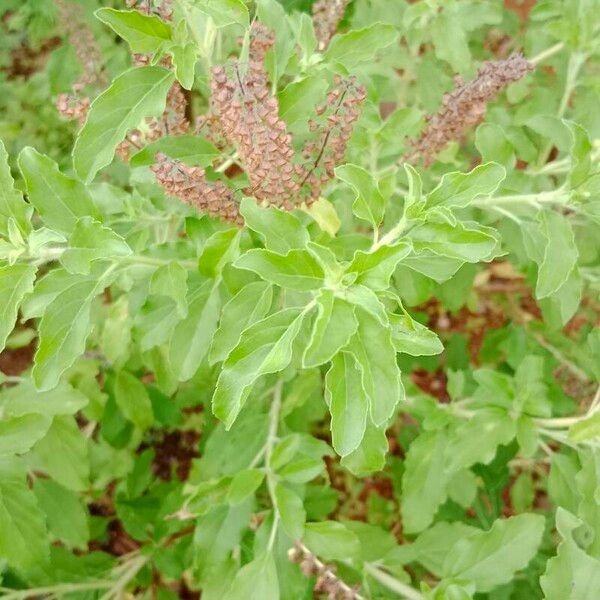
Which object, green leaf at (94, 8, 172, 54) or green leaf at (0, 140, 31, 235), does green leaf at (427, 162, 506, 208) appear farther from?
green leaf at (0, 140, 31, 235)

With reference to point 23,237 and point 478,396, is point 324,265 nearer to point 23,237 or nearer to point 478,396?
point 23,237

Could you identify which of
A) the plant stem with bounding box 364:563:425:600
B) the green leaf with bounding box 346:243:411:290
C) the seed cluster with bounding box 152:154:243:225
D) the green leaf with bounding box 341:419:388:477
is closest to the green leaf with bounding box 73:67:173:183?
the seed cluster with bounding box 152:154:243:225

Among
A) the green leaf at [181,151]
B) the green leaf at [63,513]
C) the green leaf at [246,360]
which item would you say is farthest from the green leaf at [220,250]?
the green leaf at [63,513]

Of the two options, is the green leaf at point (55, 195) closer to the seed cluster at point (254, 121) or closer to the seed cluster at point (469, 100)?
the seed cluster at point (254, 121)

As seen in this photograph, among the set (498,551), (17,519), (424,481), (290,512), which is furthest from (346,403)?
(17,519)

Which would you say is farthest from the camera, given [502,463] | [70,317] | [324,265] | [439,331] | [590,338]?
[439,331]

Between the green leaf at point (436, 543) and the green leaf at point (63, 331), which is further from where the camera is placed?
the green leaf at point (436, 543)

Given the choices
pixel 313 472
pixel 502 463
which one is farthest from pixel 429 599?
pixel 502 463
